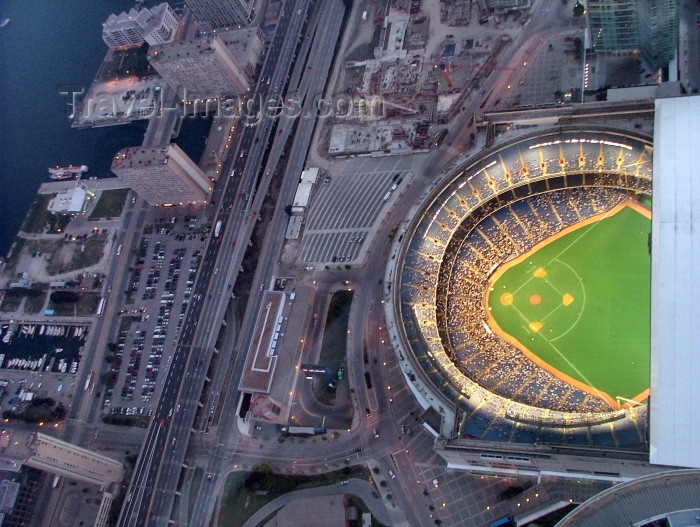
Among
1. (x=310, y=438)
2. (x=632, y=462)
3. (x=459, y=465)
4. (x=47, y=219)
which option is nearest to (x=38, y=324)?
(x=47, y=219)

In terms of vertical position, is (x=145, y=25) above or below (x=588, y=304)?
above

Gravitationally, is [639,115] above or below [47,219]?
above

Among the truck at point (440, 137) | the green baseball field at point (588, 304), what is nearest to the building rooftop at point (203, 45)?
the truck at point (440, 137)

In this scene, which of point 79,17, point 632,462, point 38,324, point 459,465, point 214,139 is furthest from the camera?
point 79,17

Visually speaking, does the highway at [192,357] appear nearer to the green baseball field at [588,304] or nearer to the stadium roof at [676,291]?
the green baseball field at [588,304]

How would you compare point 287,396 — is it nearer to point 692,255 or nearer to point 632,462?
point 632,462

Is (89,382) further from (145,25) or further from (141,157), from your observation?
(145,25)

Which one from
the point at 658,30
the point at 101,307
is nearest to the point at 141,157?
the point at 101,307
